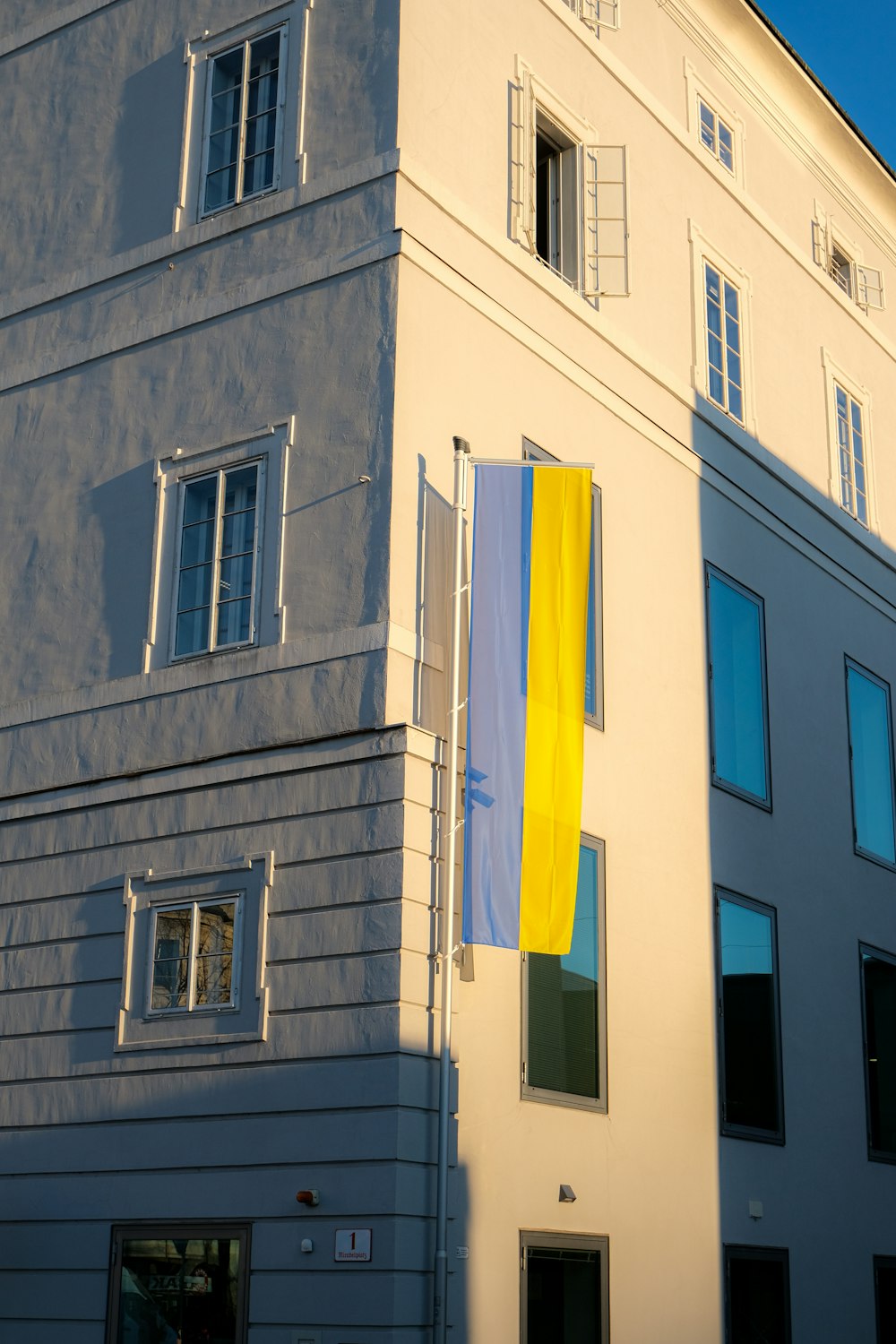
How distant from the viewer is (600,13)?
19672 mm

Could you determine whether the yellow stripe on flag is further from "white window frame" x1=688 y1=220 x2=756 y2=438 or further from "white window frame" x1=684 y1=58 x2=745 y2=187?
"white window frame" x1=684 y1=58 x2=745 y2=187

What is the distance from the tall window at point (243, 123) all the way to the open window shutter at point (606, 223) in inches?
137

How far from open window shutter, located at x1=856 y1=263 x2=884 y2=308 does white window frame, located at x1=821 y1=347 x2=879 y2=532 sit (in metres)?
1.61

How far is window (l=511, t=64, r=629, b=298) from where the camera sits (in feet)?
58.4

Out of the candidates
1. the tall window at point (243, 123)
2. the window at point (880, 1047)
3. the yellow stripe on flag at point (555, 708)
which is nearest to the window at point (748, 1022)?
the window at point (880, 1047)

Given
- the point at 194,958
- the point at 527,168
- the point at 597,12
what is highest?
the point at 597,12

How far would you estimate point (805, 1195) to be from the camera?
58.5ft

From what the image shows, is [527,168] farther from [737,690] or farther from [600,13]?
[737,690]

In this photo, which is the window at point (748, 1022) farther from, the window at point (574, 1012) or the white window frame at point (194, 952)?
the white window frame at point (194, 952)

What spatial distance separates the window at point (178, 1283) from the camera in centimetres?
1323

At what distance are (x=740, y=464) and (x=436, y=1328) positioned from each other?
1093cm

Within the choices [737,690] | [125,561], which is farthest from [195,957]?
[737,690]

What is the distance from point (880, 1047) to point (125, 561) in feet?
34.0

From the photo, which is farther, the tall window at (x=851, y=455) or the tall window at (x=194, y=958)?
the tall window at (x=851, y=455)
